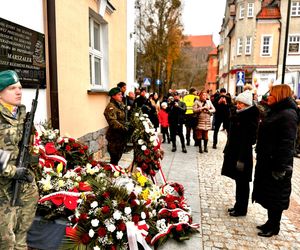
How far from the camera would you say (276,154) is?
3.09 m

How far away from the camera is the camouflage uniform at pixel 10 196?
195 cm

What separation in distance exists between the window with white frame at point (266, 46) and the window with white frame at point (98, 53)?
2382cm

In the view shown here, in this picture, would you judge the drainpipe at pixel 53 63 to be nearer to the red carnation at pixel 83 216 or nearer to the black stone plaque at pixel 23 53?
the black stone plaque at pixel 23 53

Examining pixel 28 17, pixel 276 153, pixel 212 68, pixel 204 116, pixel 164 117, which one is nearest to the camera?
pixel 276 153

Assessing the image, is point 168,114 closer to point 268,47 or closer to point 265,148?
point 265,148

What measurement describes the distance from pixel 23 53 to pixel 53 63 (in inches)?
27.4

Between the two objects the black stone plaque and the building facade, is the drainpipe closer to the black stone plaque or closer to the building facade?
the black stone plaque

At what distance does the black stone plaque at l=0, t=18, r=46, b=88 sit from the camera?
324 centimetres

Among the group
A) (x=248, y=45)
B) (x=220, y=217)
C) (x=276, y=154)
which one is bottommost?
(x=220, y=217)

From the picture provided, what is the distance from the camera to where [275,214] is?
3266 millimetres

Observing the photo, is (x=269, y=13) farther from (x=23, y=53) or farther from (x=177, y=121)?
(x=23, y=53)

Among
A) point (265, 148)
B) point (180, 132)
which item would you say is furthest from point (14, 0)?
point (180, 132)

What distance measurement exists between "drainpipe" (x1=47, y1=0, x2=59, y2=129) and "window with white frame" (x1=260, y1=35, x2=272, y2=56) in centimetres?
2635

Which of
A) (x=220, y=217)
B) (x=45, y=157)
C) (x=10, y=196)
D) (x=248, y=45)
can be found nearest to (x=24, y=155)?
(x=10, y=196)
